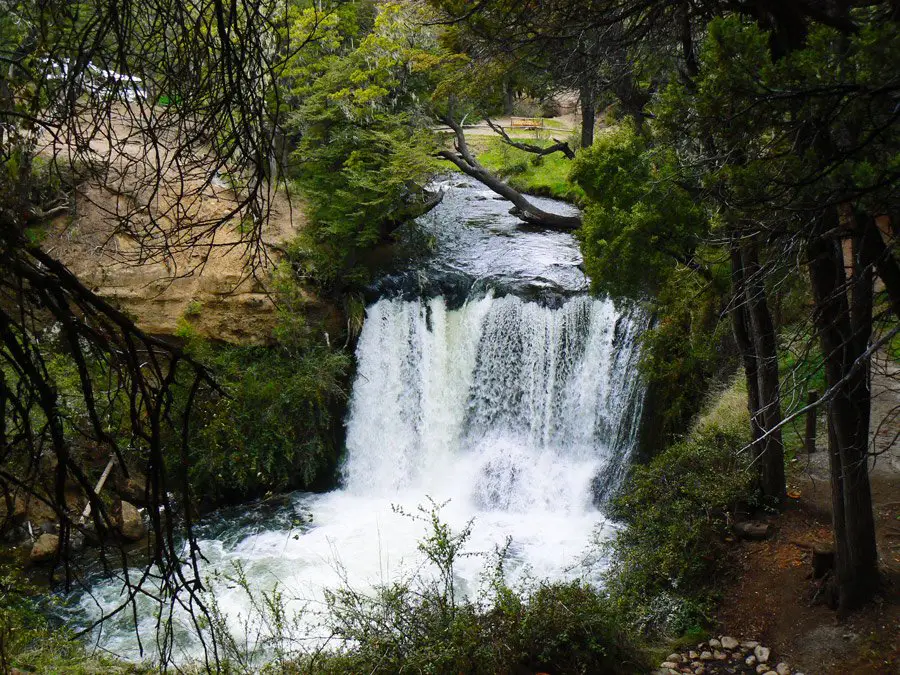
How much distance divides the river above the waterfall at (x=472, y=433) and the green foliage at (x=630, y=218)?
2320mm

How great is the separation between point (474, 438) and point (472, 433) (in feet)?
0.34

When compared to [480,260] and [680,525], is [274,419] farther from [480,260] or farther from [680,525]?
[680,525]

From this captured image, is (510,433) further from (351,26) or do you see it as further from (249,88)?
(249,88)

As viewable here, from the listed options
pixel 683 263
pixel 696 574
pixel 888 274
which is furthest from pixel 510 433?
pixel 888 274

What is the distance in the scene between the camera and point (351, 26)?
14.7 meters

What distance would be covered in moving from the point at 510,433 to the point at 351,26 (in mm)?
8866

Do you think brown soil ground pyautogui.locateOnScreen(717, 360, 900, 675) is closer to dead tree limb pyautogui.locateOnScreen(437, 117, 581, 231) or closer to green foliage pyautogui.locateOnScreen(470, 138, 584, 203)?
dead tree limb pyautogui.locateOnScreen(437, 117, 581, 231)

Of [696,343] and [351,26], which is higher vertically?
[351,26]

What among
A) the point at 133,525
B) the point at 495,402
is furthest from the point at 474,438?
the point at 133,525

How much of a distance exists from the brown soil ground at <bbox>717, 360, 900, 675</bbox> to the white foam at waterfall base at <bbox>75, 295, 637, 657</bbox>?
9.27ft

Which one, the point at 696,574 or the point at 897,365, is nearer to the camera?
the point at 696,574

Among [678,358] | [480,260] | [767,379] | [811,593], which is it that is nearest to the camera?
[811,593]

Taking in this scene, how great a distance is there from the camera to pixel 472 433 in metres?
13.3

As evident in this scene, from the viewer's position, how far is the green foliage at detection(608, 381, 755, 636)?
24.6 feet
